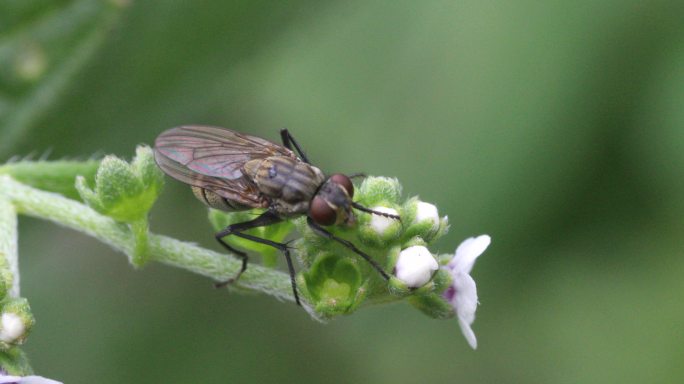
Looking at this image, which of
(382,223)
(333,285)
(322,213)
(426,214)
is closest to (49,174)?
(322,213)

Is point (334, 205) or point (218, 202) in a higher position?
point (334, 205)

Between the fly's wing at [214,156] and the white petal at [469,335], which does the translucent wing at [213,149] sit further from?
the white petal at [469,335]

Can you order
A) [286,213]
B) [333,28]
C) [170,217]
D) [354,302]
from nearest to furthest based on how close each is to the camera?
[354,302]
[286,213]
[170,217]
[333,28]

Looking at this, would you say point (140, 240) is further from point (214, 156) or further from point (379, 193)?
point (379, 193)

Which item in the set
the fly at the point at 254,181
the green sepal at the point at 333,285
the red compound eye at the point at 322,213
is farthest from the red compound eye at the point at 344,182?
the green sepal at the point at 333,285

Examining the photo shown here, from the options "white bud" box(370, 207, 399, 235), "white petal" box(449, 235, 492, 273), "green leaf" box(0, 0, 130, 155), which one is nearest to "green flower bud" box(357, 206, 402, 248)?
"white bud" box(370, 207, 399, 235)

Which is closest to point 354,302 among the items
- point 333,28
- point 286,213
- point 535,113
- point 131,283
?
point 286,213

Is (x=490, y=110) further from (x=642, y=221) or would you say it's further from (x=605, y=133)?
(x=642, y=221)

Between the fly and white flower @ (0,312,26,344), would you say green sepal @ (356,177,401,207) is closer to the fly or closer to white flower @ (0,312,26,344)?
the fly
